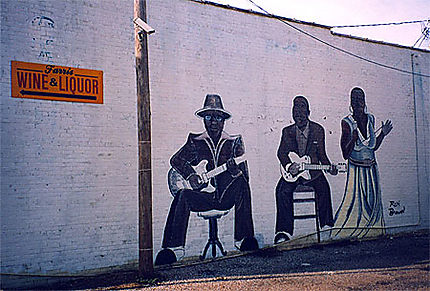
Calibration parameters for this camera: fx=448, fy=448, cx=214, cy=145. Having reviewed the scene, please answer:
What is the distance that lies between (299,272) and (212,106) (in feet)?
14.1

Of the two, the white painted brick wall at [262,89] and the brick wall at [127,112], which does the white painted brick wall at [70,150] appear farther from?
the white painted brick wall at [262,89]

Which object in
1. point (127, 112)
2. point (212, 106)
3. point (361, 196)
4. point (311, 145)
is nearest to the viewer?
point (127, 112)

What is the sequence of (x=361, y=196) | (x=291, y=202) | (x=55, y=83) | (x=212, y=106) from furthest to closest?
(x=361, y=196), (x=291, y=202), (x=212, y=106), (x=55, y=83)

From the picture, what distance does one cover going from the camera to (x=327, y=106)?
13023 millimetres

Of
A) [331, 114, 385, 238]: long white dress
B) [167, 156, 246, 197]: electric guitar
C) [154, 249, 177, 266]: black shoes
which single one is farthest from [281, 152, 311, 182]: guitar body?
[154, 249, 177, 266]: black shoes

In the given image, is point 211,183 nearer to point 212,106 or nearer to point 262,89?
point 212,106

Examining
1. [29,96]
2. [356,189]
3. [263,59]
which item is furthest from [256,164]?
[29,96]

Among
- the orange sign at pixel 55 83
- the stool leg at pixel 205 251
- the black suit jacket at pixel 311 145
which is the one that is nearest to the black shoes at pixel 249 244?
the stool leg at pixel 205 251

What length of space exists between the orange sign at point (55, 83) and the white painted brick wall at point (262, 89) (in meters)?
1.39

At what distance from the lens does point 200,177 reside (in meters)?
10.6

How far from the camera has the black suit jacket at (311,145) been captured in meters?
12.1

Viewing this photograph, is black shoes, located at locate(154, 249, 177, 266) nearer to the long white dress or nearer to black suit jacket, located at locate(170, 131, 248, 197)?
black suit jacket, located at locate(170, 131, 248, 197)

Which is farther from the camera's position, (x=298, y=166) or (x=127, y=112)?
(x=298, y=166)

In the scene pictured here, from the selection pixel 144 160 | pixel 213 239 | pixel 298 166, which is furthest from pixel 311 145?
pixel 144 160
